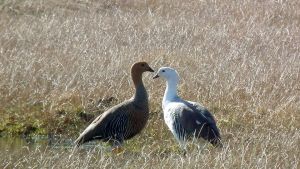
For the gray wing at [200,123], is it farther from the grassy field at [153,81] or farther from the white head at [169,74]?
the white head at [169,74]

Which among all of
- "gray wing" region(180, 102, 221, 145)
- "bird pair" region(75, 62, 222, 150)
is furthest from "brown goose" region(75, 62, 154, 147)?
"gray wing" region(180, 102, 221, 145)

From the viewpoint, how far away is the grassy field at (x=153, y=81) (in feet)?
22.9

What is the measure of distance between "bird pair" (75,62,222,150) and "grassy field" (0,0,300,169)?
8.4 inches

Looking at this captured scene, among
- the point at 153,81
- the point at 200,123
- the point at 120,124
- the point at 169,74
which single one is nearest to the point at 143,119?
the point at 120,124

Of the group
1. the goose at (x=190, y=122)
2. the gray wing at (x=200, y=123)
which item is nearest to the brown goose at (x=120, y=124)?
the goose at (x=190, y=122)

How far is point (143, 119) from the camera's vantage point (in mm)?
8852

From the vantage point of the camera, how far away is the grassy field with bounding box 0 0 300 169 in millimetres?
6965

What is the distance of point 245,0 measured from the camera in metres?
17.1

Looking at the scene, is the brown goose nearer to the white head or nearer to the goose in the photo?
the goose

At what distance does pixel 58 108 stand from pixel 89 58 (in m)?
1.46

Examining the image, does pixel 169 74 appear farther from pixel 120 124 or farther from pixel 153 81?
pixel 153 81

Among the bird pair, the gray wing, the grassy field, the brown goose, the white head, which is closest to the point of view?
the grassy field

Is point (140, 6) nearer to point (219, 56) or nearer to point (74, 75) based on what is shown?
point (219, 56)

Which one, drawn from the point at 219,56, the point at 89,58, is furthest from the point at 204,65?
the point at 89,58
